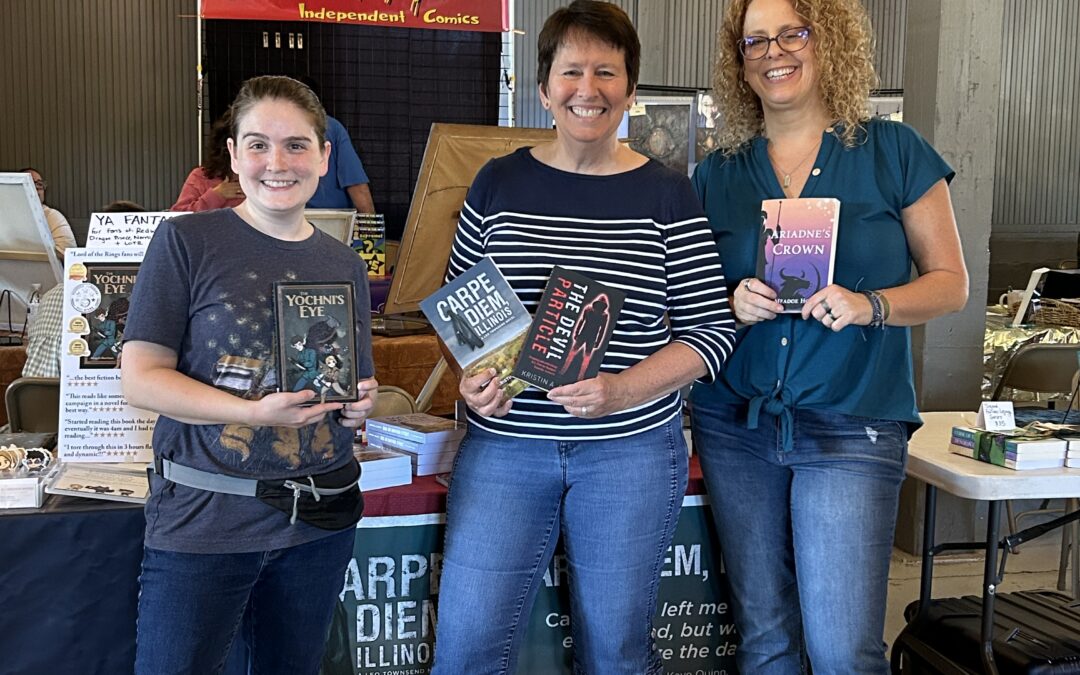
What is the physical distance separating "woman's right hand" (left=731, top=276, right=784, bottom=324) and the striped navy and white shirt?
3cm

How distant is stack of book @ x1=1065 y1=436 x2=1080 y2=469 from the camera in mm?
2258

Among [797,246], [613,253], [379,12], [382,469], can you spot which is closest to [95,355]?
[382,469]

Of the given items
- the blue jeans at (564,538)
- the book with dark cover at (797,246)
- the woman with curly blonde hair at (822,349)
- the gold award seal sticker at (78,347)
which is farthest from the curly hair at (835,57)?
the gold award seal sticker at (78,347)

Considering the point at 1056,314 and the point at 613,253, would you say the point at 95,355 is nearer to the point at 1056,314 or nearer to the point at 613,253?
the point at 613,253

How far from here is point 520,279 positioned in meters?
1.91

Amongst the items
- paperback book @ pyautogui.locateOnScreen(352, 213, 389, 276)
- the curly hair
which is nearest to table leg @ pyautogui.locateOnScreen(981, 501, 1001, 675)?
the curly hair

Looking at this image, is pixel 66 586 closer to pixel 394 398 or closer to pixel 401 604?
pixel 401 604

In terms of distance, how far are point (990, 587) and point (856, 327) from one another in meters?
0.75

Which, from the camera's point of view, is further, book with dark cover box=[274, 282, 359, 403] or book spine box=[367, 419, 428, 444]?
book spine box=[367, 419, 428, 444]

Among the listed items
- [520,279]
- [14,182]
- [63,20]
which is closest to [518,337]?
[520,279]

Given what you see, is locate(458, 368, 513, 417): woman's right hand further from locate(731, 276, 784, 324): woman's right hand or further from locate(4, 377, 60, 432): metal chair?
locate(4, 377, 60, 432): metal chair

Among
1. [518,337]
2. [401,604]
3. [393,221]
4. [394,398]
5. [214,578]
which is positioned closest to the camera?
[214,578]

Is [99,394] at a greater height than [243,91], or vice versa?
[243,91]

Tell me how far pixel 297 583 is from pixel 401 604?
61cm
